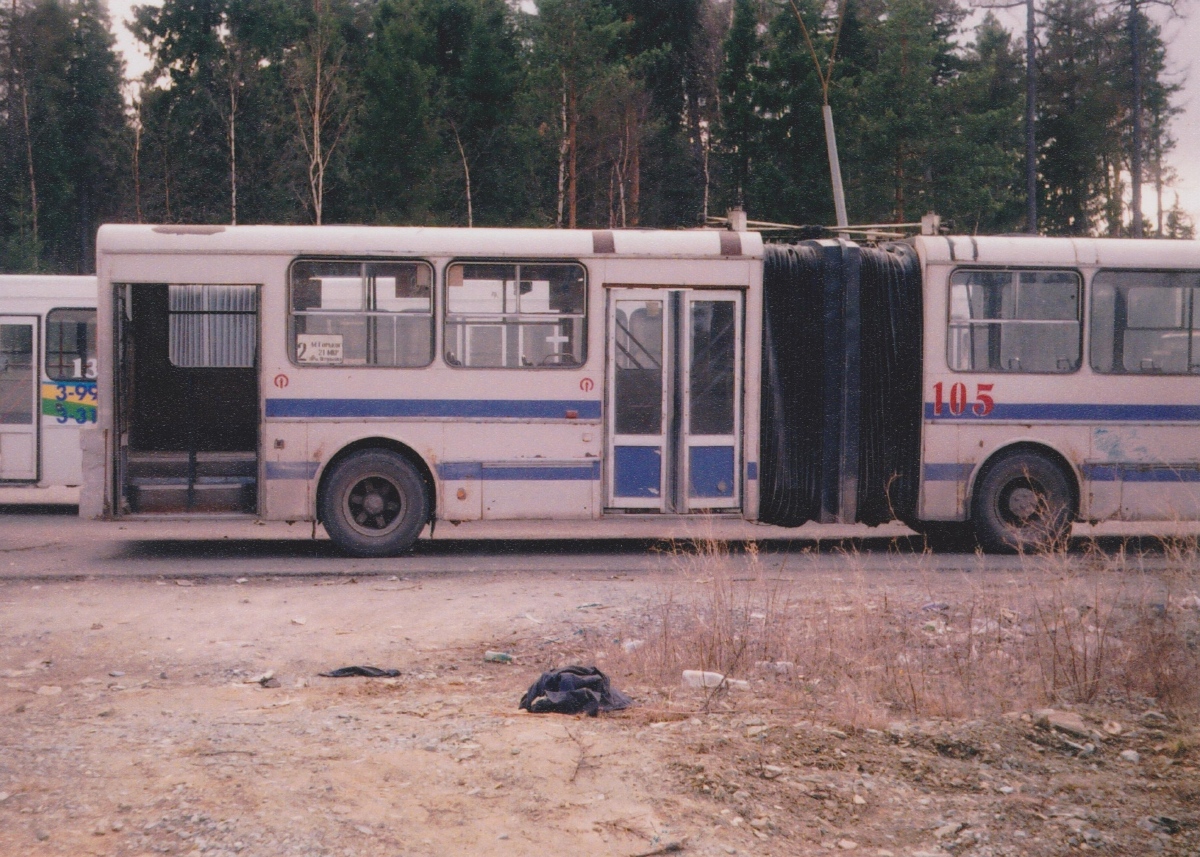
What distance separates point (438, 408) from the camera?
43.8ft

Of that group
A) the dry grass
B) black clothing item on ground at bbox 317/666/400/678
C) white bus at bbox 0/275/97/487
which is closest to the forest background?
white bus at bbox 0/275/97/487

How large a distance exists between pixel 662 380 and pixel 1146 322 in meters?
5.16

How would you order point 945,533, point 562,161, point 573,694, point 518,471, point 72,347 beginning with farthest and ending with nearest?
point 562,161, point 72,347, point 945,533, point 518,471, point 573,694

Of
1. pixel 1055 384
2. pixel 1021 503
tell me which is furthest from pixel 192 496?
pixel 1055 384

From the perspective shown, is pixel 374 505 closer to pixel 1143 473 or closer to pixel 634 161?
pixel 1143 473

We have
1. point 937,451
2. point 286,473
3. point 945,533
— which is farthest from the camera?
point 945,533

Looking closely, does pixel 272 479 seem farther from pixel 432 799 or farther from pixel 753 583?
pixel 432 799

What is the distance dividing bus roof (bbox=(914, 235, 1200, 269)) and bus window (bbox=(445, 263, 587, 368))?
3681mm

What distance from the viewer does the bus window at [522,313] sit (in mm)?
13453

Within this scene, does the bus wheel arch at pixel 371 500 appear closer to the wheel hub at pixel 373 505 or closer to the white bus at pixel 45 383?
the wheel hub at pixel 373 505

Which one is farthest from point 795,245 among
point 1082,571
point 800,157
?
point 800,157

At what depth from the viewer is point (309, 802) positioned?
5270mm

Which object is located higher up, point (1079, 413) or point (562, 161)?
point (562, 161)

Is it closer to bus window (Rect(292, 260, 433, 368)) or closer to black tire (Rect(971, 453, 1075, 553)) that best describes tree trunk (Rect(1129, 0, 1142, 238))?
black tire (Rect(971, 453, 1075, 553))
